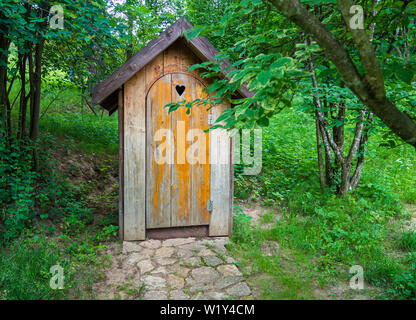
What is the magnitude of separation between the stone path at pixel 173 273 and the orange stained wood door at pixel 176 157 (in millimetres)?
443

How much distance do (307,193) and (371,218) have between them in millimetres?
1161

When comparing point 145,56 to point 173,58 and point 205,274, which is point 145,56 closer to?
point 173,58

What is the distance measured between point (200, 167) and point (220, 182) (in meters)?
0.42

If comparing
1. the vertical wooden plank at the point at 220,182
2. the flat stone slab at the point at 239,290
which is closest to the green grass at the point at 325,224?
the flat stone slab at the point at 239,290

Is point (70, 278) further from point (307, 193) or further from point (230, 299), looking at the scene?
point (307, 193)

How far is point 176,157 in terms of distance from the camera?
14.4ft

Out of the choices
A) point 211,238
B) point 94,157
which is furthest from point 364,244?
point 94,157

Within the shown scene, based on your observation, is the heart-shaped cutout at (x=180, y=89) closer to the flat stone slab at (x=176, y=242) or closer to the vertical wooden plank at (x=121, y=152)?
the vertical wooden plank at (x=121, y=152)

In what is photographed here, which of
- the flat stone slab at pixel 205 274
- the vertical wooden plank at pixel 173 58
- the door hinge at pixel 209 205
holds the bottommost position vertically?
the flat stone slab at pixel 205 274

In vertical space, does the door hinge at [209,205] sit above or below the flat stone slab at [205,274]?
above

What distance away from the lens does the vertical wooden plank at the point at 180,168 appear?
4344mm

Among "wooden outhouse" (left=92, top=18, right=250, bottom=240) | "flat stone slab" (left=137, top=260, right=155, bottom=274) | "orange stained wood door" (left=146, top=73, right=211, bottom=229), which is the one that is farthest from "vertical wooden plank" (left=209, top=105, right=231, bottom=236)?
"flat stone slab" (left=137, top=260, right=155, bottom=274)

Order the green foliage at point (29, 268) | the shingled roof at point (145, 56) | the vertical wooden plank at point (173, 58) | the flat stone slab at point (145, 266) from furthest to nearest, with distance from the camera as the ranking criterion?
the vertical wooden plank at point (173, 58) → the shingled roof at point (145, 56) → the flat stone slab at point (145, 266) → the green foliage at point (29, 268)
